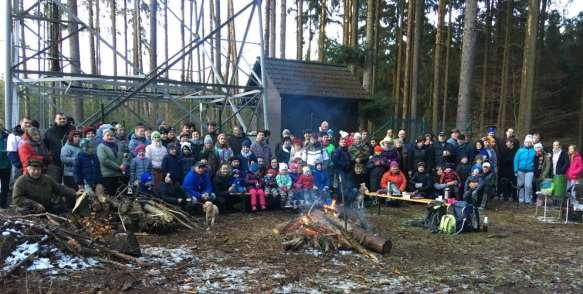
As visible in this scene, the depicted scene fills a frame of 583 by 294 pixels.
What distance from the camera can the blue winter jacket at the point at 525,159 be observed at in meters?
11.5

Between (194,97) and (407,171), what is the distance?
7.31 metres

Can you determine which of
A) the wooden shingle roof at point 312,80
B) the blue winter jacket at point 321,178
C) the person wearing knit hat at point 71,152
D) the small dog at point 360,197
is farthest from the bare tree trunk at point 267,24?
the person wearing knit hat at point 71,152

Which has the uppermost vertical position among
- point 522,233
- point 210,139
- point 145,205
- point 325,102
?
point 325,102

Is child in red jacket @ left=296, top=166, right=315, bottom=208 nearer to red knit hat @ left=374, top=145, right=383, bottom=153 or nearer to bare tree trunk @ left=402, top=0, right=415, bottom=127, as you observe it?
red knit hat @ left=374, top=145, right=383, bottom=153

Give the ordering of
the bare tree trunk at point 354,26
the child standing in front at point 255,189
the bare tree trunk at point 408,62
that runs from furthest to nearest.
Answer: the bare tree trunk at point 408,62 → the bare tree trunk at point 354,26 → the child standing in front at point 255,189

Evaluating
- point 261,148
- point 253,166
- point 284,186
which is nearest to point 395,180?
point 284,186

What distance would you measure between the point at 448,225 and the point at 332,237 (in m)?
2.38

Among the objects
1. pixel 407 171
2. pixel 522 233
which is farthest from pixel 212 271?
pixel 407 171

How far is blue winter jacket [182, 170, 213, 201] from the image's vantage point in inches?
357

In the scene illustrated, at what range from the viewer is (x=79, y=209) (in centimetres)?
696

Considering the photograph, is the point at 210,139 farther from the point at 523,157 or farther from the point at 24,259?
the point at 523,157

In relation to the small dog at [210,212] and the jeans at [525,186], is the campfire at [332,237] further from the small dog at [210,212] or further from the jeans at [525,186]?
the jeans at [525,186]

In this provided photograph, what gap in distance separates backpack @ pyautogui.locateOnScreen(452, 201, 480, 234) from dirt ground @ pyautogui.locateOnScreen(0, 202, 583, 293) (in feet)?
0.57

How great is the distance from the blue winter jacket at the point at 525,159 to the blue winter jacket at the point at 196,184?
24.1ft
